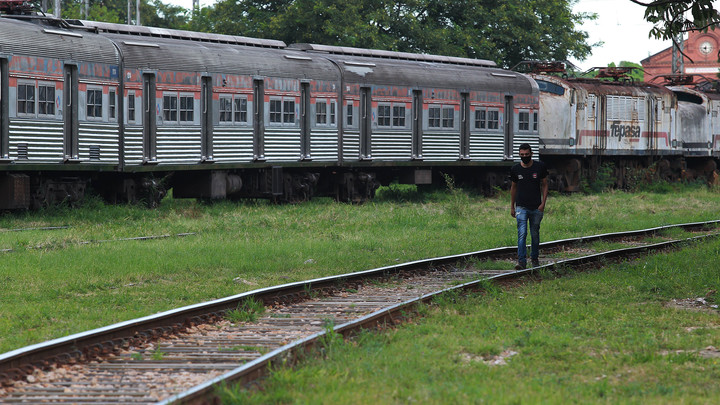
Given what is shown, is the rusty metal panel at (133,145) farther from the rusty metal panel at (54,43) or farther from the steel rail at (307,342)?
the steel rail at (307,342)

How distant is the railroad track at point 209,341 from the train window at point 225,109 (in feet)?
35.3

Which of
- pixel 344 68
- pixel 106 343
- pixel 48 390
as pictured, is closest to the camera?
pixel 48 390

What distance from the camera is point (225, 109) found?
2327cm

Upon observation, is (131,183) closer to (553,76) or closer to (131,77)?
(131,77)

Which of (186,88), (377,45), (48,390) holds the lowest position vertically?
(48,390)

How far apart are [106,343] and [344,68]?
18786 millimetres

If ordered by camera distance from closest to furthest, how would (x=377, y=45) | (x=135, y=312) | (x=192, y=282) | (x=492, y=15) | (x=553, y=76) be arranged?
(x=135, y=312) < (x=192, y=282) < (x=553, y=76) < (x=377, y=45) < (x=492, y=15)

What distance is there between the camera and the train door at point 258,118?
78.8ft

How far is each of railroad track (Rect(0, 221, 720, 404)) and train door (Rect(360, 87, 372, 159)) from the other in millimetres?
13506

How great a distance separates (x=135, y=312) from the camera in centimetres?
1008

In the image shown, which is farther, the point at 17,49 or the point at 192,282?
the point at 17,49

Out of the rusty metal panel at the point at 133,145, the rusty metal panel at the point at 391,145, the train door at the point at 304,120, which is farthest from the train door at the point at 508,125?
the rusty metal panel at the point at 133,145

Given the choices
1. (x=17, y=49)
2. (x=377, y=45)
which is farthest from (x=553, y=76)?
(x=17, y=49)

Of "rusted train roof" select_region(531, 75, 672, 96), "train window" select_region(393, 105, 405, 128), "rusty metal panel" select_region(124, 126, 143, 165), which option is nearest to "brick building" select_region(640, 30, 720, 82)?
"rusted train roof" select_region(531, 75, 672, 96)
